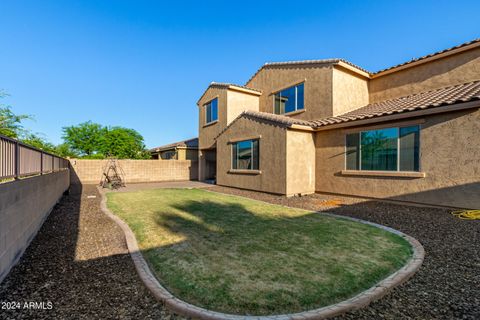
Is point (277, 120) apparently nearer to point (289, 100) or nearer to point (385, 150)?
point (289, 100)

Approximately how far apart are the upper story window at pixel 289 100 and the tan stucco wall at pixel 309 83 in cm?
36

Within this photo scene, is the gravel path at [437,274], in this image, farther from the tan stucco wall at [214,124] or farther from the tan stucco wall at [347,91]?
the tan stucco wall at [214,124]

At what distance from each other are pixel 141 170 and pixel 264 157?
13748 millimetres

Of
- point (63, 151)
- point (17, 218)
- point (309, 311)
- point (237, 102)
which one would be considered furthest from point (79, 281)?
point (63, 151)

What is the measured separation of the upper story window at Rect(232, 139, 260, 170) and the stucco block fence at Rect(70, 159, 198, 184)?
9.46m

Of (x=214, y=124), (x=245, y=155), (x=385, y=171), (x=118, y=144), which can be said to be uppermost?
(x=118, y=144)

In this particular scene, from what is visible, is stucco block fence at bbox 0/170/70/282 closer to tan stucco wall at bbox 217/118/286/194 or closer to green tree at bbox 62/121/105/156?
tan stucco wall at bbox 217/118/286/194

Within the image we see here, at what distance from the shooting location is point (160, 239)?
5.15m

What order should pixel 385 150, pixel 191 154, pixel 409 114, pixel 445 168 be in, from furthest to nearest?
pixel 191 154, pixel 385 150, pixel 409 114, pixel 445 168

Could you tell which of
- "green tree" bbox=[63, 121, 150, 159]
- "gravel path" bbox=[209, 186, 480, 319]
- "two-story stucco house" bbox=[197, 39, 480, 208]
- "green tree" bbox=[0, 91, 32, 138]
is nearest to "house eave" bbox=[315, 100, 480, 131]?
"two-story stucco house" bbox=[197, 39, 480, 208]

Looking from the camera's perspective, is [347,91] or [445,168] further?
[347,91]

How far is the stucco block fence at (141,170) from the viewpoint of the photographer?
19.2m

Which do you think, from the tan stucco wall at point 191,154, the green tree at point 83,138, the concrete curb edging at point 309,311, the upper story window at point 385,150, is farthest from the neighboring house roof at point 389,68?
the green tree at point 83,138

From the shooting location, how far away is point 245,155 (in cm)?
1404
